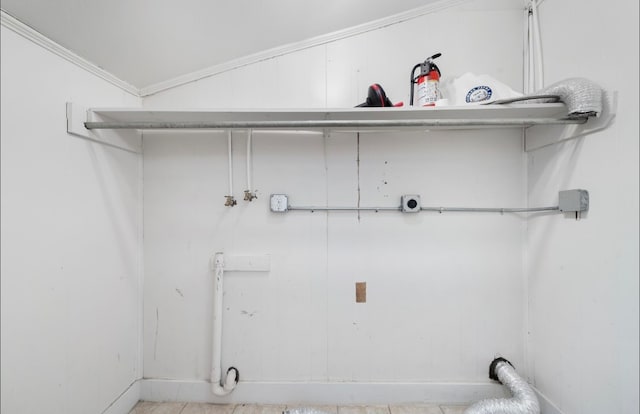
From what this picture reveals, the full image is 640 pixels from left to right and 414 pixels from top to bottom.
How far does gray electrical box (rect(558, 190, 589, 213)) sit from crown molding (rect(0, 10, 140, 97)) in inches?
91.1

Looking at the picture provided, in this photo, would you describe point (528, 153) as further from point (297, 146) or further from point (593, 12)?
point (297, 146)

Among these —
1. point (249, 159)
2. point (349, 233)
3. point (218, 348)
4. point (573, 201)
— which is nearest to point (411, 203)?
point (349, 233)

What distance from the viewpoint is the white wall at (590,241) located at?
0.95m

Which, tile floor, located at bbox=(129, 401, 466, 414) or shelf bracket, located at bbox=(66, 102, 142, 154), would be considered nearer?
shelf bracket, located at bbox=(66, 102, 142, 154)

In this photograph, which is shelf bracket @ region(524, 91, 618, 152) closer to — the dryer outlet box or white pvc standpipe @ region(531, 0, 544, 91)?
white pvc standpipe @ region(531, 0, 544, 91)

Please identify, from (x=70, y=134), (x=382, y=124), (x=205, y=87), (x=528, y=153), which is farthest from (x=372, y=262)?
Answer: (x=70, y=134)

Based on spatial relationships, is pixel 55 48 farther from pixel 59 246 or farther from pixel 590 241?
pixel 590 241

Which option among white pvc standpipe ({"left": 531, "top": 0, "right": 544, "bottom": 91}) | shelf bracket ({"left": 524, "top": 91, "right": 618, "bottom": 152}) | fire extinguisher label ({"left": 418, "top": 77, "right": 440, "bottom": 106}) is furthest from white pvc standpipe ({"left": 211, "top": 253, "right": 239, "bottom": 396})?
white pvc standpipe ({"left": 531, "top": 0, "right": 544, "bottom": 91})

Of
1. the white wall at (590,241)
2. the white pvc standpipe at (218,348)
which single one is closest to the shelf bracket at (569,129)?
the white wall at (590,241)

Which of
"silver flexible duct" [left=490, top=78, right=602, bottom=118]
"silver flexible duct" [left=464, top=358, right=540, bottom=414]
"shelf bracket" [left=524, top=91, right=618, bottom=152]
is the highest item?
"silver flexible duct" [left=490, top=78, right=602, bottom=118]

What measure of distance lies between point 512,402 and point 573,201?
3.33ft

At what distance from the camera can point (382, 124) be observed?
1.13 meters

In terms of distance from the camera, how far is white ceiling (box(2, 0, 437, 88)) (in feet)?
3.16

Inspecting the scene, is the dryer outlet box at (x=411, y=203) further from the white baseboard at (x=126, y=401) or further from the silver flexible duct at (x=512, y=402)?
the white baseboard at (x=126, y=401)
